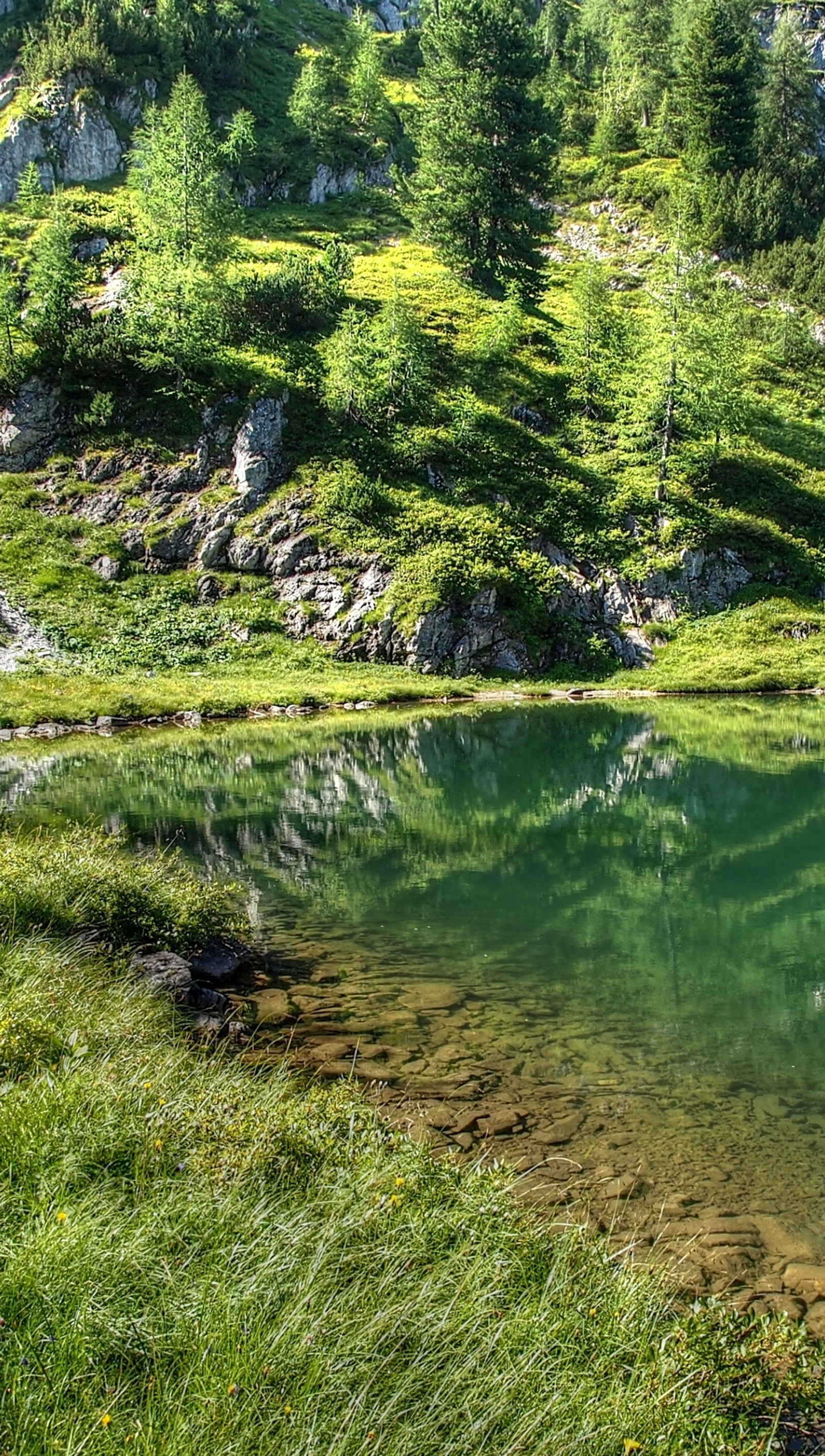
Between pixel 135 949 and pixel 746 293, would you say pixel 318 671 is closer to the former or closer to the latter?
pixel 135 949

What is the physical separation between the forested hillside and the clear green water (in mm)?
16188

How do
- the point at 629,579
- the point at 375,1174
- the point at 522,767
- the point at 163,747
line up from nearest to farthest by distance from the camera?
the point at 375,1174, the point at 522,767, the point at 163,747, the point at 629,579

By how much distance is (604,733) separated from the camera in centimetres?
3142

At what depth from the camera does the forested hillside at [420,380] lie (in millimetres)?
47312

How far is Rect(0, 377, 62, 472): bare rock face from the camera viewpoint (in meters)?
53.2

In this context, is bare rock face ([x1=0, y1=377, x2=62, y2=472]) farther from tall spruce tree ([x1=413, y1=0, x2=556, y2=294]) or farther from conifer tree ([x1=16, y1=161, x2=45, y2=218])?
tall spruce tree ([x1=413, y1=0, x2=556, y2=294])

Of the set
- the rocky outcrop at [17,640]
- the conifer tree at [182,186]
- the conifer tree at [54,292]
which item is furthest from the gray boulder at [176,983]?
the conifer tree at [182,186]

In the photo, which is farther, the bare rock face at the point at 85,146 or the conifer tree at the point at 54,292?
the bare rock face at the point at 85,146

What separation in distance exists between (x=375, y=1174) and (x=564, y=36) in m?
146

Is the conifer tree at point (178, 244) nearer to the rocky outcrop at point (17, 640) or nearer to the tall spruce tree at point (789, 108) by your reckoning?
the rocky outcrop at point (17, 640)

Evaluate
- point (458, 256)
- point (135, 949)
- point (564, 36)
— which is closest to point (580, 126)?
point (564, 36)

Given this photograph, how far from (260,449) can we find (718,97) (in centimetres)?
6233

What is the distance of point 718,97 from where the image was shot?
81.6m

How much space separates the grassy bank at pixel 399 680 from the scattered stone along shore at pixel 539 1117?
27.3 meters
